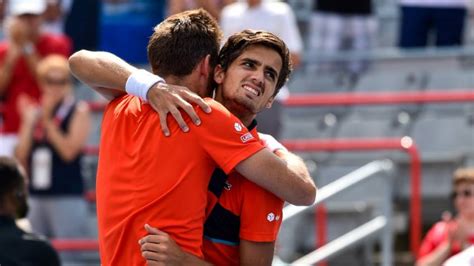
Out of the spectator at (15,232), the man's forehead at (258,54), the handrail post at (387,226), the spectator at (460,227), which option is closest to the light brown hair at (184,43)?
the man's forehead at (258,54)

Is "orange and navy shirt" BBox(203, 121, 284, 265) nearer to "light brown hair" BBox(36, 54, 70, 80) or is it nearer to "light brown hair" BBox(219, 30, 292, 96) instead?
"light brown hair" BBox(219, 30, 292, 96)

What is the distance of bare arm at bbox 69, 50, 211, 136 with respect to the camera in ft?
15.4

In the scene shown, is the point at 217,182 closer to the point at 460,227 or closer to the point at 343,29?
the point at 460,227

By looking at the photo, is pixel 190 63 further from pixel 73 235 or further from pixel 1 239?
pixel 73 235

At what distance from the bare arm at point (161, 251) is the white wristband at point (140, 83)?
51 centimetres

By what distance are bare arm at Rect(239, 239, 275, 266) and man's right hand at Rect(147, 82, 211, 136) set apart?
1.61 ft

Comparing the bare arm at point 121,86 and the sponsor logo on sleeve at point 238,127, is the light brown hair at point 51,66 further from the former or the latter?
the sponsor logo on sleeve at point 238,127

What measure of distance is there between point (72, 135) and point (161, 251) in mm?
5198

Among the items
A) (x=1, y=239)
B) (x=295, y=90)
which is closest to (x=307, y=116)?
(x=295, y=90)

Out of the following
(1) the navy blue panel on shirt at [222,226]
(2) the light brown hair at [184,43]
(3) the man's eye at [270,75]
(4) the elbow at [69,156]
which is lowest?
(4) the elbow at [69,156]

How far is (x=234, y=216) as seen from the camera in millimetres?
4820

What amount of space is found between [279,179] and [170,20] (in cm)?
72

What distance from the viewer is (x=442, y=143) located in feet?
34.3

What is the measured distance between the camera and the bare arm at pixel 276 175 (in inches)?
185
